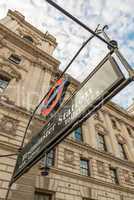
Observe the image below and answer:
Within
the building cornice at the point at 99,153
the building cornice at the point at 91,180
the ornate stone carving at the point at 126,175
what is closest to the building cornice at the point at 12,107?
the building cornice at the point at 99,153

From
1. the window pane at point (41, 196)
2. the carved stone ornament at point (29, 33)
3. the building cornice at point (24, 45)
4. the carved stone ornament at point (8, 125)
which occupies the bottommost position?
the window pane at point (41, 196)

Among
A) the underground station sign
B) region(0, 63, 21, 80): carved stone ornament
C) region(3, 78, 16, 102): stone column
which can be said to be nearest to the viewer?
the underground station sign

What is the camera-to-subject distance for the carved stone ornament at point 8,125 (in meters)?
Result: 11.0

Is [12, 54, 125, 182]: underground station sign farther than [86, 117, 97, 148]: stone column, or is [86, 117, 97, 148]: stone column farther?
[86, 117, 97, 148]: stone column

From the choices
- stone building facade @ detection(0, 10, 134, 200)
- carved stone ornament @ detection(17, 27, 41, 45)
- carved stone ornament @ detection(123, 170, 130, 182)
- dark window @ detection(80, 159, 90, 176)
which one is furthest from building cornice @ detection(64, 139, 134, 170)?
carved stone ornament @ detection(17, 27, 41, 45)

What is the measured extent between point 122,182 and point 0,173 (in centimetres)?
1120

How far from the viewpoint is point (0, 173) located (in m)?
8.93

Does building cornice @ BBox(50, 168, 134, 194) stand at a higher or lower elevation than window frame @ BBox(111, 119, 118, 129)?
lower

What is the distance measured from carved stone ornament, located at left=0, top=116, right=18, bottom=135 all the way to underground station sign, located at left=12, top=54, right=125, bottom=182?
23.3 feet

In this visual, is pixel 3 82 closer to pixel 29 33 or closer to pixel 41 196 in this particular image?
pixel 41 196

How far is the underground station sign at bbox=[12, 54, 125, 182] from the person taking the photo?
304 centimetres

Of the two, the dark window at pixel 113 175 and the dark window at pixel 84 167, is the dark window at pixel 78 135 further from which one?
the dark window at pixel 113 175

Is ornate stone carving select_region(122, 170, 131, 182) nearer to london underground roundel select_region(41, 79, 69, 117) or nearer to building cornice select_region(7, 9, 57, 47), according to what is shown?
london underground roundel select_region(41, 79, 69, 117)

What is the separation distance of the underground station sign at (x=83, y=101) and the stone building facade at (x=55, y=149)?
628 centimetres
